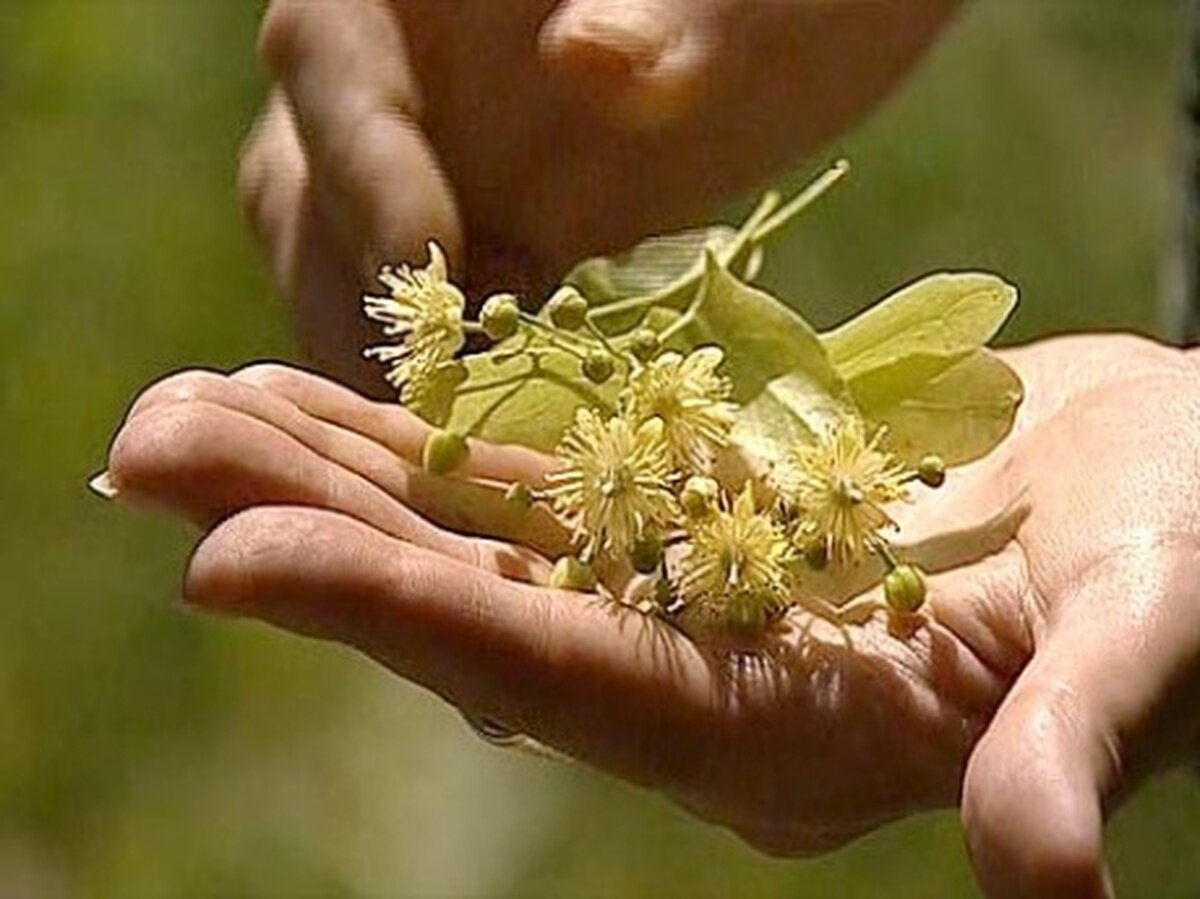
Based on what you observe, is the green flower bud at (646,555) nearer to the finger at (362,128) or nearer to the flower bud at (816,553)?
the flower bud at (816,553)

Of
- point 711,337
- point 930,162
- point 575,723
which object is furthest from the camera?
point 930,162

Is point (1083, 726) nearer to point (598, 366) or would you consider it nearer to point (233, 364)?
point (598, 366)

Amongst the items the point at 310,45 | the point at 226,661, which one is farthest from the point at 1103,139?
the point at 310,45

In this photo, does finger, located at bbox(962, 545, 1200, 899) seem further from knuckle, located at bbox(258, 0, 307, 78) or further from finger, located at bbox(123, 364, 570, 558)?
knuckle, located at bbox(258, 0, 307, 78)

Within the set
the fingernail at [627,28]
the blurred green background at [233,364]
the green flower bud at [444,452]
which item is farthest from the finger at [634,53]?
the blurred green background at [233,364]

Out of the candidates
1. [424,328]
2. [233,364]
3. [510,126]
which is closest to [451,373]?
[424,328]

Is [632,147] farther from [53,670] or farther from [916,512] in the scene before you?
[53,670]

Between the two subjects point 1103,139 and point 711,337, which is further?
point 1103,139
